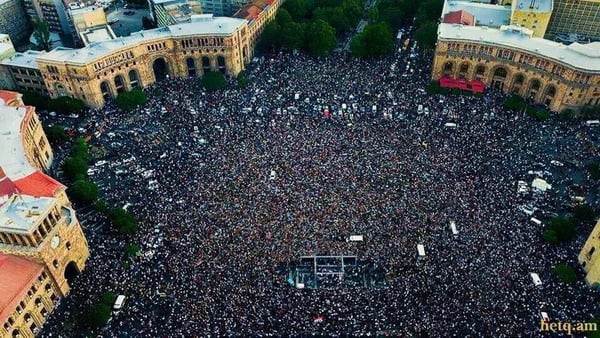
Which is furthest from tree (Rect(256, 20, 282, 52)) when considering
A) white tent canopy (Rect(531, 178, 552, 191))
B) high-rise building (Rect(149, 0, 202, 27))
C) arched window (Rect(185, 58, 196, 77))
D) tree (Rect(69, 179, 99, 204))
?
white tent canopy (Rect(531, 178, 552, 191))

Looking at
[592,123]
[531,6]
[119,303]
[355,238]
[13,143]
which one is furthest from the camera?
[531,6]

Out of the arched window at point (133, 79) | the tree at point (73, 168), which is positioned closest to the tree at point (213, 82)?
the arched window at point (133, 79)

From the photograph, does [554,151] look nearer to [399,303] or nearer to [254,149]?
[399,303]

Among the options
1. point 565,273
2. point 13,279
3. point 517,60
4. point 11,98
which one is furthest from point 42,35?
point 565,273

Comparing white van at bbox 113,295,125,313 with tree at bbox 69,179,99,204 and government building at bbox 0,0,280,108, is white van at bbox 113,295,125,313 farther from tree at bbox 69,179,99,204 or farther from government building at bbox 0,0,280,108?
government building at bbox 0,0,280,108

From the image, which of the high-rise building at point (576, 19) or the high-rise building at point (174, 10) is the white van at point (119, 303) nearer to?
the high-rise building at point (174, 10)

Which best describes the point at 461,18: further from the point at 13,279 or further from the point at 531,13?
the point at 13,279
